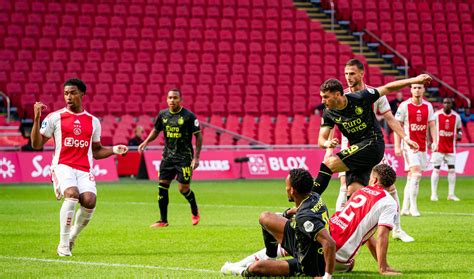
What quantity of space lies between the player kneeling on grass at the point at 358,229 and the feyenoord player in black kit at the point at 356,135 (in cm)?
151

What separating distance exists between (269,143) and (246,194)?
10322mm

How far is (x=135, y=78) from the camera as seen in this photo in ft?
119

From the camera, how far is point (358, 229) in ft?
31.7

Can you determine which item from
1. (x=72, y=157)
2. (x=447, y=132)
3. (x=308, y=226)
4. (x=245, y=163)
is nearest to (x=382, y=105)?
(x=72, y=157)

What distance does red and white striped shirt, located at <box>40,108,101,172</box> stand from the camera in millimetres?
12117

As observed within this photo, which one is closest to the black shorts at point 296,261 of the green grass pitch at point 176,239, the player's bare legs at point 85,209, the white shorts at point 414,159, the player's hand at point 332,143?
the green grass pitch at point 176,239

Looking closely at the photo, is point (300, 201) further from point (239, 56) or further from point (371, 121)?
point (239, 56)

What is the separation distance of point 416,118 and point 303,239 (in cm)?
994

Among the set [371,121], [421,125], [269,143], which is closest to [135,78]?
[269,143]

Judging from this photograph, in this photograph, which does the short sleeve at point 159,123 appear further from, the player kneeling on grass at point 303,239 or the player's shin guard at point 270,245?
the player kneeling on grass at point 303,239

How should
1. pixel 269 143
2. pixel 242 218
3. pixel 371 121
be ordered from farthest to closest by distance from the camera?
pixel 269 143
pixel 242 218
pixel 371 121

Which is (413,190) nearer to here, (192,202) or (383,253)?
(192,202)

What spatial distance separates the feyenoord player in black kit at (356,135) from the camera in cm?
1160

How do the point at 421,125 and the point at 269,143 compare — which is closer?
the point at 421,125
